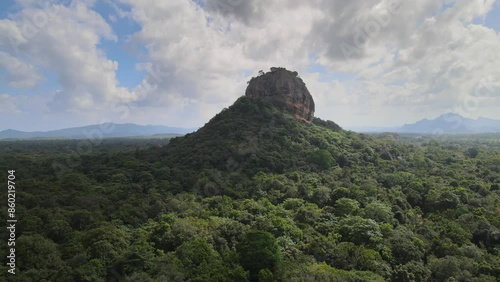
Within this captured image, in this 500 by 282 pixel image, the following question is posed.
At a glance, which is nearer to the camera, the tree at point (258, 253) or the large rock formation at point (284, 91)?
the tree at point (258, 253)

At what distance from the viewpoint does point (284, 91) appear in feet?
237

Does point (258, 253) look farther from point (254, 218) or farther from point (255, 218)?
point (254, 218)

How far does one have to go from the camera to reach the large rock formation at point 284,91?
2830 inches

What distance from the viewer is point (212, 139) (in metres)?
56.3

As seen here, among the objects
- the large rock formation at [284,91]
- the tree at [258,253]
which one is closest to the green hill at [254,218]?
the tree at [258,253]

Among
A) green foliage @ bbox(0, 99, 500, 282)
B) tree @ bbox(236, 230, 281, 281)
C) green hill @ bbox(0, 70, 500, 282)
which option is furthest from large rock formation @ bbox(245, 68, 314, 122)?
tree @ bbox(236, 230, 281, 281)

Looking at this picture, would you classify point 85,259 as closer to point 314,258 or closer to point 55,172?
point 314,258

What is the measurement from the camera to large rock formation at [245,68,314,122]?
2830 inches

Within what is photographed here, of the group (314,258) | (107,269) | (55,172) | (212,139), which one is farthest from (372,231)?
(55,172)

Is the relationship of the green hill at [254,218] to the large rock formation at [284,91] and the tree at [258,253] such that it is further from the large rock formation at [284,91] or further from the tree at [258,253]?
the large rock formation at [284,91]

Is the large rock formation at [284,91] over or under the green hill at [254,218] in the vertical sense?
over

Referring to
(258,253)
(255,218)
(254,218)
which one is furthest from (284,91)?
(258,253)

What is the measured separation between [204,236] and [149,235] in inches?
177

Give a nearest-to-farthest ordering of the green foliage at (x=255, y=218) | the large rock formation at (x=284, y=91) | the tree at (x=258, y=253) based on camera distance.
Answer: the green foliage at (x=255, y=218) < the tree at (x=258, y=253) < the large rock formation at (x=284, y=91)
